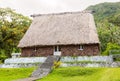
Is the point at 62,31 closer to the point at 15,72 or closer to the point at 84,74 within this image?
the point at 15,72

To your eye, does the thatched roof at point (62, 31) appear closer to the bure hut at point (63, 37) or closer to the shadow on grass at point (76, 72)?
the bure hut at point (63, 37)

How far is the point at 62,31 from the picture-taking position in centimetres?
3812

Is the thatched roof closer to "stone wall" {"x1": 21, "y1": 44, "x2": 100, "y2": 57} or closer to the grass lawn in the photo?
"stone wall" {"x1": 21, "y1": 44, "x2": 100, "y2": 57}

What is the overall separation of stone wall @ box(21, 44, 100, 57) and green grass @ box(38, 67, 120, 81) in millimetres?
8958

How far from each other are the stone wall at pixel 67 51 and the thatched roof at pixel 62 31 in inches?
43.2

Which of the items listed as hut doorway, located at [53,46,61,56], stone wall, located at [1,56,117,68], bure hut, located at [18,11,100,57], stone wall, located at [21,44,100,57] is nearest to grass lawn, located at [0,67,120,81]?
stone wall, located at [1,56,117,68]

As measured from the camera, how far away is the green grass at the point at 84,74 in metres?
23.9

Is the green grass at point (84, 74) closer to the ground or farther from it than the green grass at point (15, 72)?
farther from it

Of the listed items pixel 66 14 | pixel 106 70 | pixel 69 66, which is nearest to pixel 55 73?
pixel 69 66

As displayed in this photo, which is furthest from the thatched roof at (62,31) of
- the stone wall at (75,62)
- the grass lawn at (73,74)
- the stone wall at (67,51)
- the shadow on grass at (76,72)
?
the shadow on grass at (76,72)

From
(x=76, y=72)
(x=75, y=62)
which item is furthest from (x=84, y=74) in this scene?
(x=75, y=62)

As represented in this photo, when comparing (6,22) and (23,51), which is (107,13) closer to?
(6,22)

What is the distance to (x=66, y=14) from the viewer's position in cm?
4181

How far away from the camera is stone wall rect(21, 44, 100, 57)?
36469 mm
